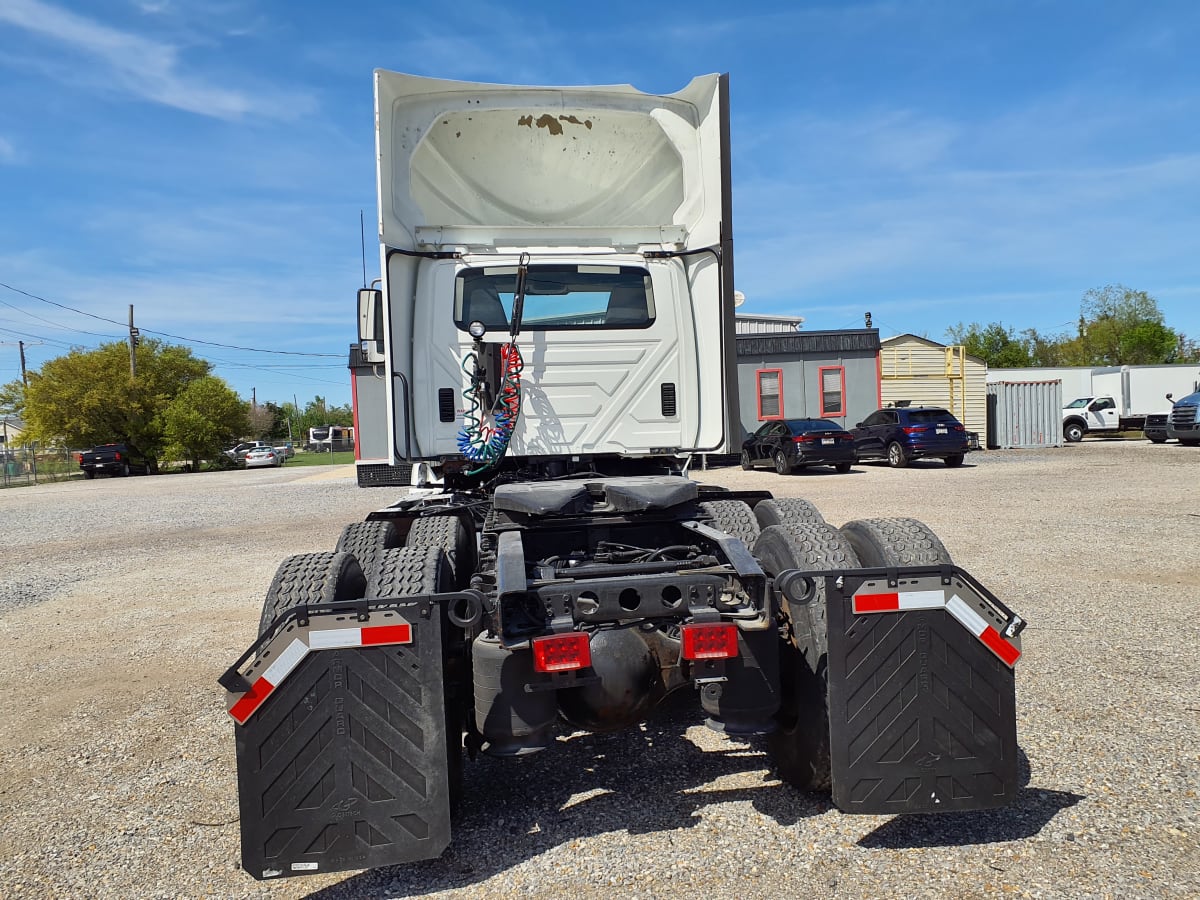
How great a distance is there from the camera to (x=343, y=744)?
8.92 feet

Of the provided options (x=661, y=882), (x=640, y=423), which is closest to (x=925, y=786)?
(x=661, y=882)

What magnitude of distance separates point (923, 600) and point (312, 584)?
7.33 feet

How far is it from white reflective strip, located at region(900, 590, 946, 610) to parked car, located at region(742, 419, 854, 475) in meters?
17.1

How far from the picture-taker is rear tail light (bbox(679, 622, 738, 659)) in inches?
111

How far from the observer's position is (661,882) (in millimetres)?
2795

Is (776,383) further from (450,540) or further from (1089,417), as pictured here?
(450,540)

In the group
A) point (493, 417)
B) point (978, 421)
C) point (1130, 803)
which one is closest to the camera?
point (1130, 803)

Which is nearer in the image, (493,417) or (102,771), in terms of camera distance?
(102,771)

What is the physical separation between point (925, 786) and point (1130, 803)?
40.7 inches

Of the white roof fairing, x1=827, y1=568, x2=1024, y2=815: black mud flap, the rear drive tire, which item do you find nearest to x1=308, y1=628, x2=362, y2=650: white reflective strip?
x1=827, y1=568, x2=1024, y2=815: black mud flap

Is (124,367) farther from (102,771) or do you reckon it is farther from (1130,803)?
(1130,803)

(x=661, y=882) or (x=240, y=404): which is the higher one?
(x=240, y=404)

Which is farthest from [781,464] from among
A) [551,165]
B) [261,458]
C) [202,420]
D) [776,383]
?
[202,420]

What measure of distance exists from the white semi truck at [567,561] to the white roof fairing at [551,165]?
2 cm
